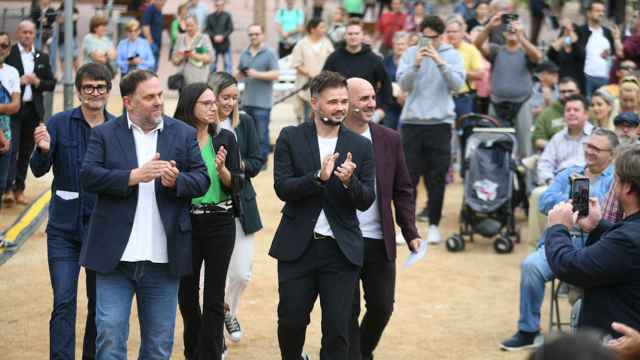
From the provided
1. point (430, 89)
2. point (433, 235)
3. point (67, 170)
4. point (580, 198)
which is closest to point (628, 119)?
point (430, 89)

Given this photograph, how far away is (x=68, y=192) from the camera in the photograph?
746 cm

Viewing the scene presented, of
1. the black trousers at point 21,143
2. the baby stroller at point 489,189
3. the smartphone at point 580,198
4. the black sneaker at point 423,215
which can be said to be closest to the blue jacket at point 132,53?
the black trousers at point 21,143

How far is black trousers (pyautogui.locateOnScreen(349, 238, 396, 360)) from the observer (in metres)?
7.75

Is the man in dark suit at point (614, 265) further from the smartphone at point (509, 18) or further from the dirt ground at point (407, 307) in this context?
the smartphone at point (509, 18)

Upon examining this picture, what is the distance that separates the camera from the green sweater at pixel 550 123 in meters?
13.2

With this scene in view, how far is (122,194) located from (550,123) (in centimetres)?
771

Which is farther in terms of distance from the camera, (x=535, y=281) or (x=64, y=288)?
(x=535, y=281)

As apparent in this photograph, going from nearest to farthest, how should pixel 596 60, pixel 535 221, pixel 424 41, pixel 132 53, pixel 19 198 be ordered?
pixel 535 221
pixel 424 41
pixel 19 198
pixel 596 60
pixel 132 53

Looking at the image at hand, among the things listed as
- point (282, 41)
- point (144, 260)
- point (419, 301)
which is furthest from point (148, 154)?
point (282, 41)

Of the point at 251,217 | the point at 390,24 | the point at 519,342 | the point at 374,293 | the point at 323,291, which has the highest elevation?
the point at 390,24

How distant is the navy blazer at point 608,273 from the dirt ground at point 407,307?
3.45 metres

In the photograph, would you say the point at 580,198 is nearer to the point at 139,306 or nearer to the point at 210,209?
the point at 139,306

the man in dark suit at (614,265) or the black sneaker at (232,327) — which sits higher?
the man in dark suit at (614,265)

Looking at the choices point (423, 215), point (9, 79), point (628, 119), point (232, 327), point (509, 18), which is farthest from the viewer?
point (509, 18)
